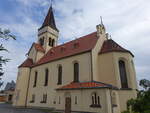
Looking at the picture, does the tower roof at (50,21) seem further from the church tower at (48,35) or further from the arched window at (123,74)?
the arched window at (123,74)

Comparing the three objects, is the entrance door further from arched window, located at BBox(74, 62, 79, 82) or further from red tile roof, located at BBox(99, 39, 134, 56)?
red tile roof, located at BBox(99, 39, 134, 56)

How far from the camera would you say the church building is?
13.3 meters

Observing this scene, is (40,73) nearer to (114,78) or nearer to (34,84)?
(34,84)

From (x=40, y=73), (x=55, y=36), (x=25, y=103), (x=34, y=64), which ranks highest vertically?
(x=55, y=36)

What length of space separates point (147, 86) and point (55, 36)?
26.6 meters

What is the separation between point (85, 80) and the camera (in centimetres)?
1606

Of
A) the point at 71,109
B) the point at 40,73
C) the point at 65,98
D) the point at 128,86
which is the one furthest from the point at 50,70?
the point at 128,86

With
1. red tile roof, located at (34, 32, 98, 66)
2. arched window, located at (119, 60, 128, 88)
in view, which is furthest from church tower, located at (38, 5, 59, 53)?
arched window, located at (119, 60, 128, 88)

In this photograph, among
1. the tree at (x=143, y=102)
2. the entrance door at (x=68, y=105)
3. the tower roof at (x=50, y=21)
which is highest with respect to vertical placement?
the tower roof at (x=50, y=21)

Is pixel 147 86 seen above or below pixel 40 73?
below

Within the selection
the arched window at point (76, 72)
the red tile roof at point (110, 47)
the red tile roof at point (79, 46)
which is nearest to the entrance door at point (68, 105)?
the arched window at point (76, 72)

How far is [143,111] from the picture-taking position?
24.8ft

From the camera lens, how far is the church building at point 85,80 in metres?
13.3

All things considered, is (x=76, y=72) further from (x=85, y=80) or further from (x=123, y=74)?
(x=123, y=74)
